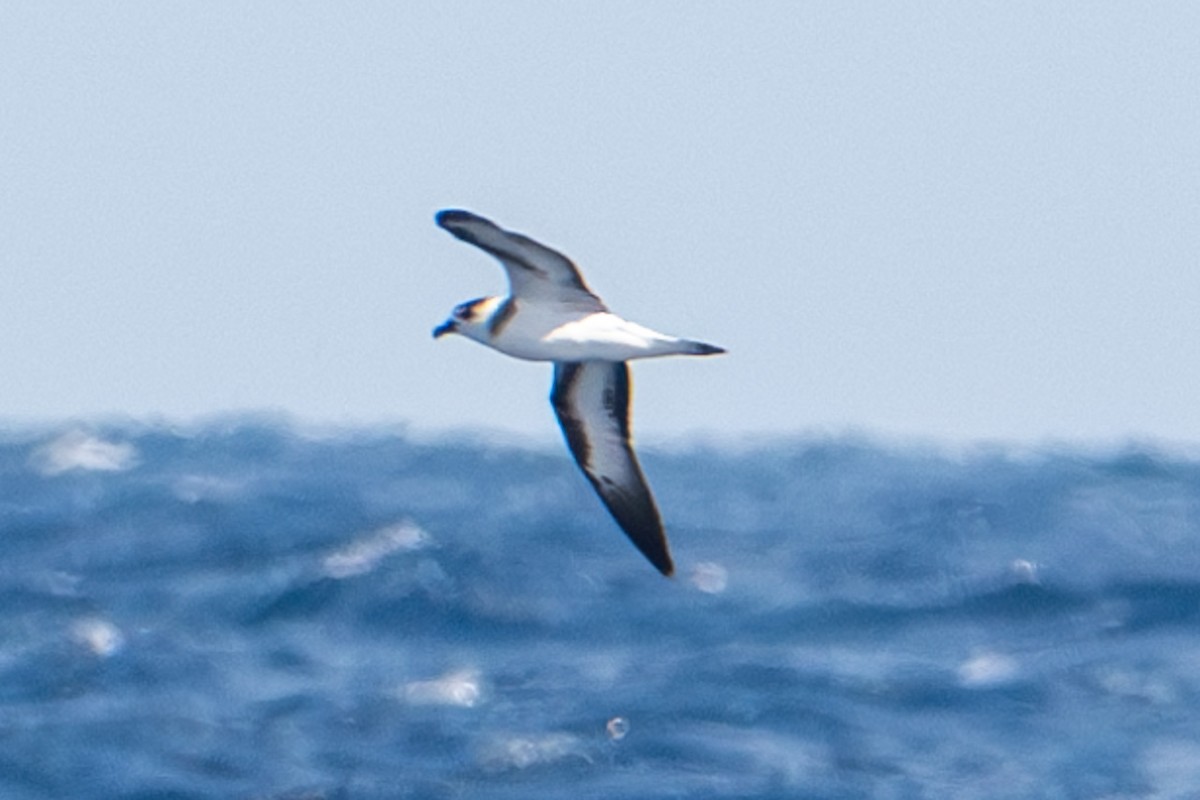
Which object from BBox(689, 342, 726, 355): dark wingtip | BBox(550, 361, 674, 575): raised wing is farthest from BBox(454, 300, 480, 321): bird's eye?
BBox(689, 342, 726, 355): dark wingtip

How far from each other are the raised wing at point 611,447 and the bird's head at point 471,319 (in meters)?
1.45

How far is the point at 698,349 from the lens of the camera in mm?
13984

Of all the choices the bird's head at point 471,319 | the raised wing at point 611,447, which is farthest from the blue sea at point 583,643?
the bird's head at point 471,319

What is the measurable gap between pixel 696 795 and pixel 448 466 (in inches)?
1009

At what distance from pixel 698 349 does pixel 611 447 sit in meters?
3.15

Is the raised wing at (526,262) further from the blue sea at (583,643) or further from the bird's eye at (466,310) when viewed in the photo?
the blue sea at (583,643)

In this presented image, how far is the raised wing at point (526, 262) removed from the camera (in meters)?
13.9

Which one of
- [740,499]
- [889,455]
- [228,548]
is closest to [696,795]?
[228,548]

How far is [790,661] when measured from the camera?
76.9ft

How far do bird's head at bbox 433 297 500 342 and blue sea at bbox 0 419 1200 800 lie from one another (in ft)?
18.1

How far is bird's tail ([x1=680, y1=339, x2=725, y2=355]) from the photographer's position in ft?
45.3

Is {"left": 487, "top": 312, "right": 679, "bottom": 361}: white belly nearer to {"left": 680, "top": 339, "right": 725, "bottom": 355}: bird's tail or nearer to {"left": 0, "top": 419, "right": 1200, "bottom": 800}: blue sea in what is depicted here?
{"left": 680, "top": 339, "right": 725, "bottom": 355}: bird's tail

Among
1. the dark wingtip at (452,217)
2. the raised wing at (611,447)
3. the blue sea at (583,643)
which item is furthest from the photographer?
the blue sea at (583,643)

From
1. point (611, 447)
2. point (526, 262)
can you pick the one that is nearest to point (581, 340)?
point (526, 262)
